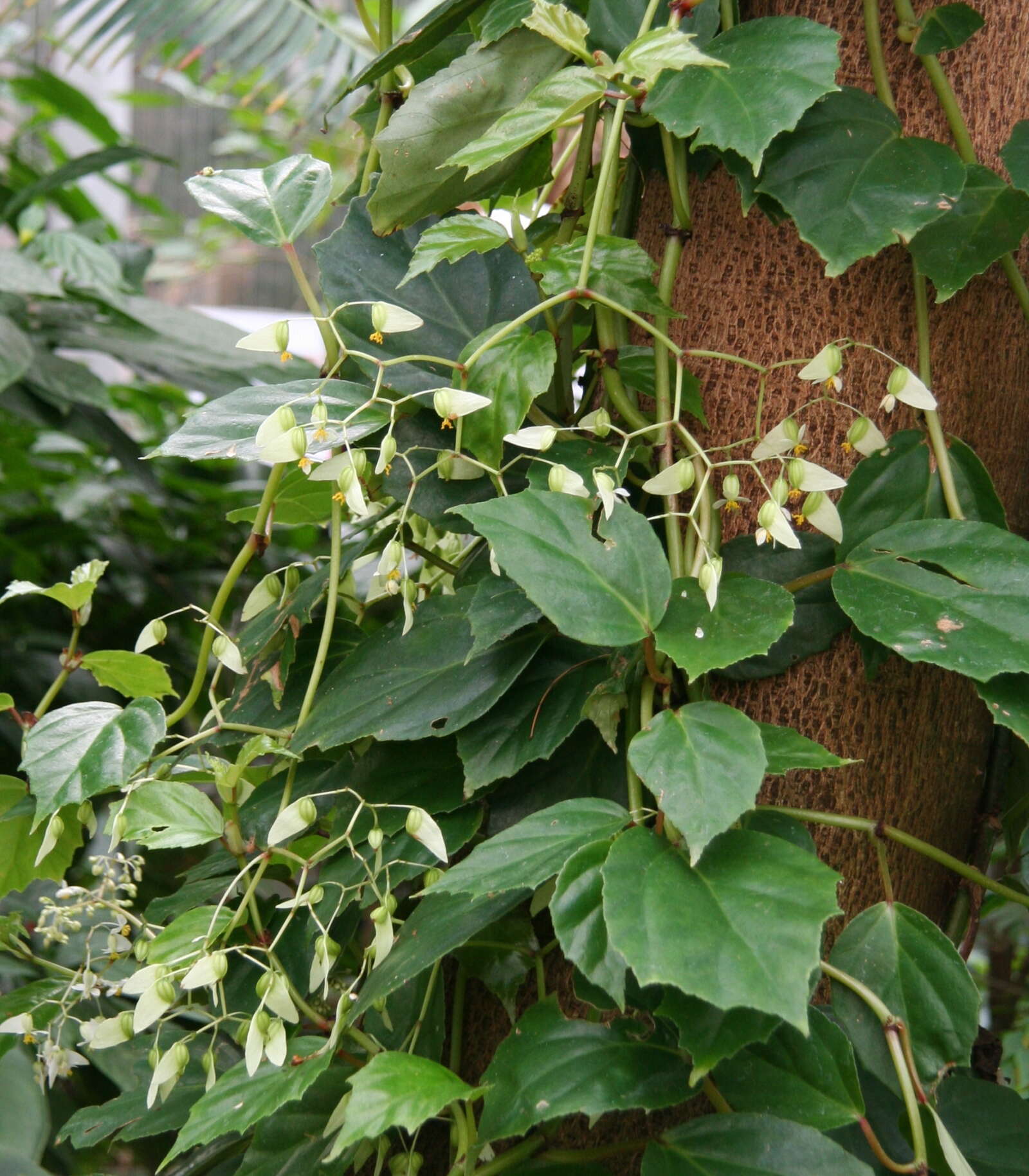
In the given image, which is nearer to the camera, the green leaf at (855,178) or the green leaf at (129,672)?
the green leaf at (855,178)

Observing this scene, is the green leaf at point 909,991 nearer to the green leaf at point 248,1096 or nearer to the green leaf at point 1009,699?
the green leaf at point 1009,699

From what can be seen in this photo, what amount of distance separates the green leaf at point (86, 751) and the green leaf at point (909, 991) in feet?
1.19

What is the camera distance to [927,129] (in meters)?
0.60

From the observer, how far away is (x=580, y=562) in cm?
49

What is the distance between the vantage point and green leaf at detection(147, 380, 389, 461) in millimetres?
528

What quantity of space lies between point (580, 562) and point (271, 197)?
310 millimetres

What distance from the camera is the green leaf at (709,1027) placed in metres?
0.41

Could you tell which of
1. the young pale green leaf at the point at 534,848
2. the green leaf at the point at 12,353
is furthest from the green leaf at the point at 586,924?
the green leaf at the point at 12,353

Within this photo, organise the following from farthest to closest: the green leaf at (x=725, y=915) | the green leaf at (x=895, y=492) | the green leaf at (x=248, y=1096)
→ the green leaf at (x=895, y=492), the green leaf at (x=248, y=1096), the green leaf at (x=725, y=915)

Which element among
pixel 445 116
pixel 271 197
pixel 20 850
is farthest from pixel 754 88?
pixel 20 850

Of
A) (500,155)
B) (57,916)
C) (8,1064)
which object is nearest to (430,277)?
(500,155)

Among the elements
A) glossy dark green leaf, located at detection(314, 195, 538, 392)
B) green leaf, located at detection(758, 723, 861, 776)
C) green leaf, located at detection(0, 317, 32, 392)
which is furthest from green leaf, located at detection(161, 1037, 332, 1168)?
green leaf, located at detection(0, 317, 32, 392)

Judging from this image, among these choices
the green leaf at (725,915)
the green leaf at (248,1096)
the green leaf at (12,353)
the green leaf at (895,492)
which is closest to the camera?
the green leaf at (725,915)

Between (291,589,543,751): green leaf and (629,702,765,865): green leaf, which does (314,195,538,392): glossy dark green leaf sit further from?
(629,702,765,865): green leaf
